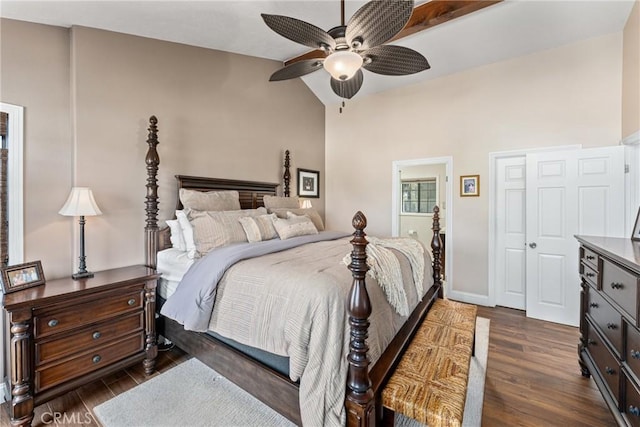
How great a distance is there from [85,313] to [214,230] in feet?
3.53

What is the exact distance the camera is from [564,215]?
11.1 feet

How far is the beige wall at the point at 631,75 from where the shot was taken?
2.72 m

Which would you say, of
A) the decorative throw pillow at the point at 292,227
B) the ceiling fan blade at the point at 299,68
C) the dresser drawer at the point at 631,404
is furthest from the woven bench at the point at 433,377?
the ceiling fan blade at the point at 299,68

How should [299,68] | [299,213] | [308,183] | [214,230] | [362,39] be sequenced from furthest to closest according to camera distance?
[308,183]
[299,213]
[214,230]
[299,68]
[362,39]

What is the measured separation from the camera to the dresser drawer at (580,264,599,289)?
1.93 m

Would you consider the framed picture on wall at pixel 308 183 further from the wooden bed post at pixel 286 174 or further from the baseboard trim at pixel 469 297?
the baseboard trim at pixel 469 297

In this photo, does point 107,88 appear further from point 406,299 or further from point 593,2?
point 593,2

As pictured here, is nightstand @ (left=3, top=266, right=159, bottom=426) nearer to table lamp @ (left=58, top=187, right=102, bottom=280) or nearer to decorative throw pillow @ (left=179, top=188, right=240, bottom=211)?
table lamp @ (left=58, top=187, right=102, bottom=280)

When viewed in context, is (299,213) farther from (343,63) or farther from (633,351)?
(633,351)

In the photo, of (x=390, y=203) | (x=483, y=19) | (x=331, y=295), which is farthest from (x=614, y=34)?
(x=331, y=295)

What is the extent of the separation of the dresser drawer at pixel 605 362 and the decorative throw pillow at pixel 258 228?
2.66 m

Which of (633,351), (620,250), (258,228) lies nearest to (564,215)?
(620,250)

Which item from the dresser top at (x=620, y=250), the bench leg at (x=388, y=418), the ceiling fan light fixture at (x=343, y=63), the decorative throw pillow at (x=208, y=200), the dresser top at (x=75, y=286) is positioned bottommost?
the bench leg at (x=388, y=418)

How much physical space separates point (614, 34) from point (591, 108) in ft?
2.62
